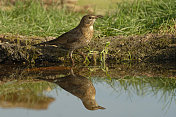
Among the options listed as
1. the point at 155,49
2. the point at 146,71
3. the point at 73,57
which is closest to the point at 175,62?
the point at 155,49

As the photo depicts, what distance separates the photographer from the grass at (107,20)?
7285 millimetres

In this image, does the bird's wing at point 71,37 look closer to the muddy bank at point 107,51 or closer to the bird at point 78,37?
the bird at point 78,37

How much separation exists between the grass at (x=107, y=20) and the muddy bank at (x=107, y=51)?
662 millimetres

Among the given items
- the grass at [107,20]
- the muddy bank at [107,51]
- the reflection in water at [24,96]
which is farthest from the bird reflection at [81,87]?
the grass at [107,20]

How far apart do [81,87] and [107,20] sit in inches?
146

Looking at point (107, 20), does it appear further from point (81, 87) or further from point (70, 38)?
point (81, 87)

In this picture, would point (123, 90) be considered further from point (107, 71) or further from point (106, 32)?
point (106, 32)

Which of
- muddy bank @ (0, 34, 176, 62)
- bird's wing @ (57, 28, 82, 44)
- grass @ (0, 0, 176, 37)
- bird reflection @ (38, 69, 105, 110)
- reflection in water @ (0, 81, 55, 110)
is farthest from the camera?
grass @ (0, 0, 176, 37)

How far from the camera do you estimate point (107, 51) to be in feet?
20.4

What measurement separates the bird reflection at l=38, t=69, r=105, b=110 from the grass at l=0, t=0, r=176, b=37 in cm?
222

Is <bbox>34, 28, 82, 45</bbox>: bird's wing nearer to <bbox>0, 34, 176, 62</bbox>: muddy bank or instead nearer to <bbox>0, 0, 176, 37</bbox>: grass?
<bbox>0, 34, 176, 62</bbox>: muddy bank

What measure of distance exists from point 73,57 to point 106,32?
1.28 meters

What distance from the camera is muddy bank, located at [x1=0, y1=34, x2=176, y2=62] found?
6293 millimetres

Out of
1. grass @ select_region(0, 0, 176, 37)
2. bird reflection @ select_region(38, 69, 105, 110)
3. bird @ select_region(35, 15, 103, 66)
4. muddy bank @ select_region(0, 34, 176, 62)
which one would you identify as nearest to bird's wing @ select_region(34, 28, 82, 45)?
bird @ select_region(35, 15, 103, 66)
